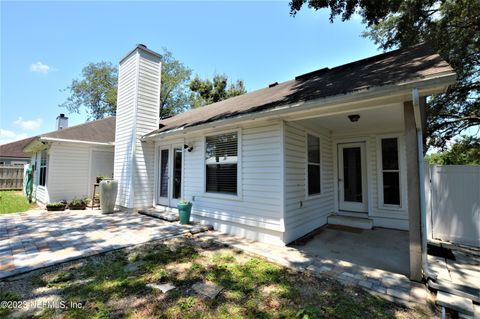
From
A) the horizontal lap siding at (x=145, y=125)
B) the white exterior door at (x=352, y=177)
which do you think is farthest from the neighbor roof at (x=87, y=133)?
the white exterior door at (x=352, y=177)

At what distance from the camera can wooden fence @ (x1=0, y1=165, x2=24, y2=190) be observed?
55.1 feet

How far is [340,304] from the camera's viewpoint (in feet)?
8.84

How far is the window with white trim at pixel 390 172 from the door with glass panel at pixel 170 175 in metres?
6.21

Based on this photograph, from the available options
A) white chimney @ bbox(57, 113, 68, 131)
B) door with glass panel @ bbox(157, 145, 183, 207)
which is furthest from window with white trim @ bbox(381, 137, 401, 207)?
white chimney @ bbox(57, 113, 68, 131)

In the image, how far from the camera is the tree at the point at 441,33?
643cm

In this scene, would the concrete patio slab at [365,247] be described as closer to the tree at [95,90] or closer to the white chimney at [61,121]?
→ the white chimney at [61,121]

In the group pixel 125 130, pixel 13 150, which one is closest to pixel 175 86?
pixel 13 150

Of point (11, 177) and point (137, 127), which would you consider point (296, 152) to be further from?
point (11, 177)

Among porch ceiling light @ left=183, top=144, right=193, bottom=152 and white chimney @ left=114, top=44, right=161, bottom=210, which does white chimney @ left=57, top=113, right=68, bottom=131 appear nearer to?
white chimney @ left=114, top=44, right=161, bottom=210

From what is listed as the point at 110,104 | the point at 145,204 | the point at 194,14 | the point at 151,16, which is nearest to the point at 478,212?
the point at 145,204

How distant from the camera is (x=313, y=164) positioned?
6.22 m

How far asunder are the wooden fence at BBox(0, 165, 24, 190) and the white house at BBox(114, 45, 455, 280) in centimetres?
1486

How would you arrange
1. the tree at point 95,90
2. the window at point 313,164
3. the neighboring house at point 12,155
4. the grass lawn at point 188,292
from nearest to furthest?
the grass lawn at point 188,292, the window at point 313,164, the neighboring house at point 12,155, the tree at point 95,90

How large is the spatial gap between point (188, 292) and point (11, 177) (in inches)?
864
